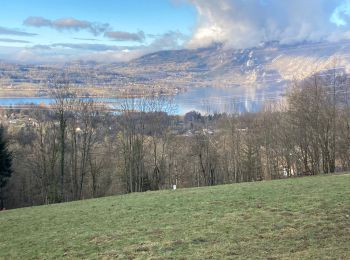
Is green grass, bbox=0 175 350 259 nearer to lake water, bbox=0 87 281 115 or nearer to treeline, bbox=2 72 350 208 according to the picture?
treeline, bbox=2 72 350 208

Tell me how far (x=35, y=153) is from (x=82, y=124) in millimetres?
8095

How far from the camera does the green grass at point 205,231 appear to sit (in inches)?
332

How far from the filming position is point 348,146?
47000 millimetres

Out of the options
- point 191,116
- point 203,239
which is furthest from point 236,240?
point 191,116

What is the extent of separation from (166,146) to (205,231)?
45.2 m

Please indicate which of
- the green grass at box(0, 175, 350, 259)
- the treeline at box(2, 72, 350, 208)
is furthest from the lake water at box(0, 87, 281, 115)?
the green grass at box(0, 175, 350, 259)

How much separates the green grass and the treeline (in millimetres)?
28762

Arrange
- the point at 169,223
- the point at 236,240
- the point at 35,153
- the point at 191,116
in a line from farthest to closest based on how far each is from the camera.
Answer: the point at 191,116 → the point at 35,153 → the point at 169,223 → the point at 236,240

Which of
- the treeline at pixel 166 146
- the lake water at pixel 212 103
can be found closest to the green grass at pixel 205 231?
the treeline at pixel 166 146

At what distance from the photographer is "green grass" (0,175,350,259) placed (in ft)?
27.7

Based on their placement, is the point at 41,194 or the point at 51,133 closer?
the point at 51,133

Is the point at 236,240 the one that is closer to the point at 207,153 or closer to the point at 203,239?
the point at 203,239

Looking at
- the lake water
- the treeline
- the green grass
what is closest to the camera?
the green grass

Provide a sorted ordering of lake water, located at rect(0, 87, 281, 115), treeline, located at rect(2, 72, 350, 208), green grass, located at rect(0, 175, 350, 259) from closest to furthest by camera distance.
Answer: green grass, located at rect(0, 175, 350, 259) < treeline, located at rect(2, 72, 350, 208) < lake water, located at rect(0, 87, 281, 115)
